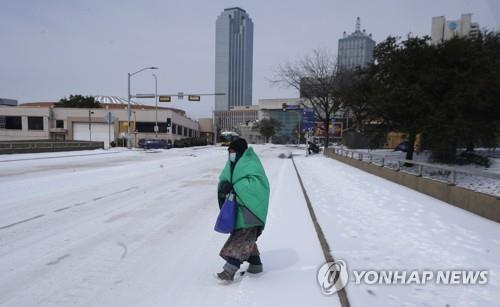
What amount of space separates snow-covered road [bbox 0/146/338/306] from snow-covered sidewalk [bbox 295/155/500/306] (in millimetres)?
557

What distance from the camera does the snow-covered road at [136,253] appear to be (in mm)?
3482

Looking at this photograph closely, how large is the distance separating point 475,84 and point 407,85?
3.00 metres

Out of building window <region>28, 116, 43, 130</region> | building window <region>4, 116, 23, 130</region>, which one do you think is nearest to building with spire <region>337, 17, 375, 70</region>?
building window <region>28, 116, 43, 130</region>

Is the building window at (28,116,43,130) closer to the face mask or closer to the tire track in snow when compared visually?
the tire track in snow

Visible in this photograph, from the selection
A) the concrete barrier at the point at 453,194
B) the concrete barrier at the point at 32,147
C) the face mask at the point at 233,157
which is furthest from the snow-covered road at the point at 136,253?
the concrete barrier at the point at 32,147

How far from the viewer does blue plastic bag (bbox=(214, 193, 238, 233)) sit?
3.61 meters

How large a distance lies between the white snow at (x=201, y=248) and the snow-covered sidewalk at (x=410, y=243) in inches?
0.7

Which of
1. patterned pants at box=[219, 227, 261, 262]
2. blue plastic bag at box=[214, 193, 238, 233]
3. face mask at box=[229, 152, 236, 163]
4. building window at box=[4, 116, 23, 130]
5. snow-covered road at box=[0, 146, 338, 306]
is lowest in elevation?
snow-covered road at box=[0, 146, 338, 306]

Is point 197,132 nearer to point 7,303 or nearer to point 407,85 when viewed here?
point 407,85

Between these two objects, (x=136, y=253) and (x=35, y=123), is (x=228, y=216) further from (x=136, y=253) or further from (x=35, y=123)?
(x=35, y=123)

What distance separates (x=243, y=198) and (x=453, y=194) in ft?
24.0

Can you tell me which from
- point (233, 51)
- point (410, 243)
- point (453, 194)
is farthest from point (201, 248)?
point (233, 51)

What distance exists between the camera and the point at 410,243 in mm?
5254

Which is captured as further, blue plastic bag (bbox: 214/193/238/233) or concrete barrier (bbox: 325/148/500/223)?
concrete barrier (bbox: 325/148/500/223)
